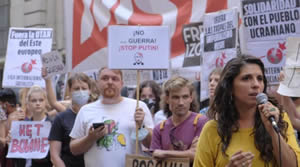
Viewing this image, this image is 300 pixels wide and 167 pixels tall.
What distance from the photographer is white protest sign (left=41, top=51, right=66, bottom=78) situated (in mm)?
7316

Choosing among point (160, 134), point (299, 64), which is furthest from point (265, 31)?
point (160, 134)

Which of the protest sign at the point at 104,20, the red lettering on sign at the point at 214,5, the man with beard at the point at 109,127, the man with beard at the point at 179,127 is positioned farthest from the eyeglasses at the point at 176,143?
the protest sign at the point at 104,20

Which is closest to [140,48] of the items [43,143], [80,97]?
[80,97]

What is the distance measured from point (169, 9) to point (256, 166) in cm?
597

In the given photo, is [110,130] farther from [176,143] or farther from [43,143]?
[43,143]

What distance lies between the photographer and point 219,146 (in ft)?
10.7

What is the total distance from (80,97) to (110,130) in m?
0.83

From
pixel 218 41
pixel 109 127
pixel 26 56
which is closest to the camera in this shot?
pixel 109 127

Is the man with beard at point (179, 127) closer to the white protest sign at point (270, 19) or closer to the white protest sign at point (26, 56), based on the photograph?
the white protest sign at point (270, 19)

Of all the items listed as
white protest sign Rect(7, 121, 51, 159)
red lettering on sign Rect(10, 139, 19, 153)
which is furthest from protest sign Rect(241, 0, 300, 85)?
red lettering on sign Rect(10, 139, 19, 153)

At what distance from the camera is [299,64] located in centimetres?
451

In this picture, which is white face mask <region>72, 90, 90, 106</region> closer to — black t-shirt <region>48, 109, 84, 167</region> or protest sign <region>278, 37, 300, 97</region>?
black t-shirt <region>48, 109, 84, 167</region>

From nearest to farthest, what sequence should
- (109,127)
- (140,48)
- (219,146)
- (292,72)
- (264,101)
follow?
(264,101), (219,146), (292,72), (109,127), (140,48)

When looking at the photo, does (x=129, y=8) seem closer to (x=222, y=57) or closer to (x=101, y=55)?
(x=101, y=55)
